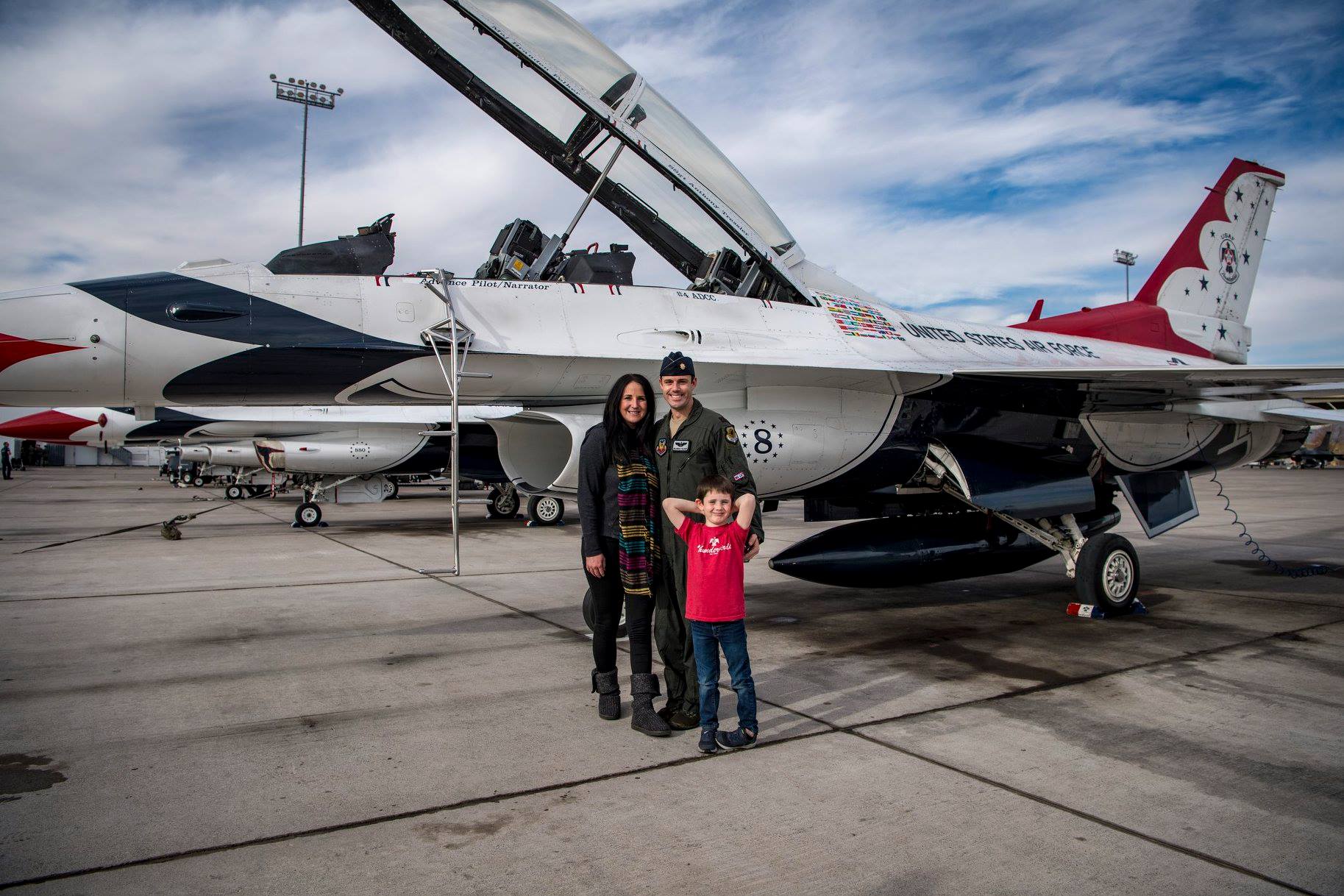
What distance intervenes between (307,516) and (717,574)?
42.7ft

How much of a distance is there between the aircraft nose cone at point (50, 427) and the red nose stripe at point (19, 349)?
21.2 metres

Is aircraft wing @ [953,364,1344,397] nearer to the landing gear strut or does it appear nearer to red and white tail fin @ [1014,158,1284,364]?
red and white tail fin @ [1014,158,1284,364]

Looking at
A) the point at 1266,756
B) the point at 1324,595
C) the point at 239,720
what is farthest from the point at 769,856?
the point at 1324,595

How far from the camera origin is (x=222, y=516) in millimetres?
16703

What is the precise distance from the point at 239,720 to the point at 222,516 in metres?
14.9

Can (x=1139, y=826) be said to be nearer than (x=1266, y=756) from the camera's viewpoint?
Yes

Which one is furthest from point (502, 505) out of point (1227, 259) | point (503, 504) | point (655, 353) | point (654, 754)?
point (654, 754)

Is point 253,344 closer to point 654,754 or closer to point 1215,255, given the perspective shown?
point 654,754

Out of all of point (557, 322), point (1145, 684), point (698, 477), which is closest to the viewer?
point (698, 477)

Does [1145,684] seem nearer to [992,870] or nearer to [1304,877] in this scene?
[1304,877]

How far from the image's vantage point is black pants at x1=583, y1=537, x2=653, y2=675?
3.61 meters

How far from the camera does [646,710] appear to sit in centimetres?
353

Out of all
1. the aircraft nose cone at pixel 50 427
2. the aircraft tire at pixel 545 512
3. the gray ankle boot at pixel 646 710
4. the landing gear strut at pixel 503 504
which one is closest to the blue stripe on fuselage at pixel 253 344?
the gray ankle boot at pixel 646 710

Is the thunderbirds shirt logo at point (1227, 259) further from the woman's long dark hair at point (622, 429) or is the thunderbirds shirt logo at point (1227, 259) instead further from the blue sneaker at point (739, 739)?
the blue sneaker at point (739, 739)
